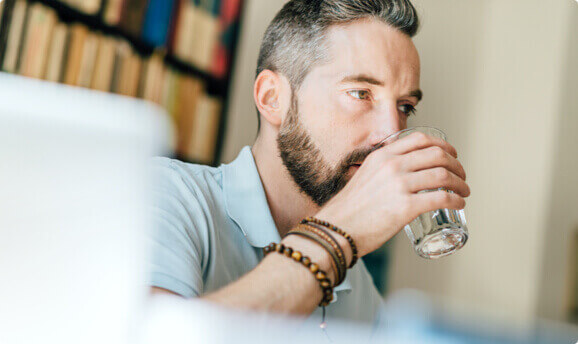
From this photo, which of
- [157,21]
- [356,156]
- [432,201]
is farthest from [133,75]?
[432,201]

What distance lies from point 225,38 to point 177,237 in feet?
1.36

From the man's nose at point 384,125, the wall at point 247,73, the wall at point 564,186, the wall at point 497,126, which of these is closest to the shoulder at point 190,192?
the wall at point 247,73

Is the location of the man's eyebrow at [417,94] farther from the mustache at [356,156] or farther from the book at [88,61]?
the book at [88,61]

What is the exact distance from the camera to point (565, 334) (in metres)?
0.74

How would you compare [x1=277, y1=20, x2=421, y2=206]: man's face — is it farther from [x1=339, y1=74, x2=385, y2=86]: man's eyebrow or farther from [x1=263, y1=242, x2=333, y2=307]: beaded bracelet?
[x1=263, y1=242, x2=333, y2=307]: beaded bracelet

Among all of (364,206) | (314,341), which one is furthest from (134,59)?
(314,341)

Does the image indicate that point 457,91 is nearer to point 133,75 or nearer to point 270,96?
point 270,96

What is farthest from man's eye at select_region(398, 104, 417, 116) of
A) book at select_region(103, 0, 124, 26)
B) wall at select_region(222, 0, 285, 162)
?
book at select_region(103, 0, 124, 26)

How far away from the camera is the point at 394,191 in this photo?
50cm

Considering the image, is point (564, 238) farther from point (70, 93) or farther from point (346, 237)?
point (70, 93)

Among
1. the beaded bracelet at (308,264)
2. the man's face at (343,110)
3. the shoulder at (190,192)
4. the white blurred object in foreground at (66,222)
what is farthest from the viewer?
the man's face at (343,110)

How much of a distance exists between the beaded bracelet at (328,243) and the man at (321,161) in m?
0.01

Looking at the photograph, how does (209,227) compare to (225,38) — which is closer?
(209,227)

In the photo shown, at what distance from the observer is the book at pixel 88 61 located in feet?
2.08
